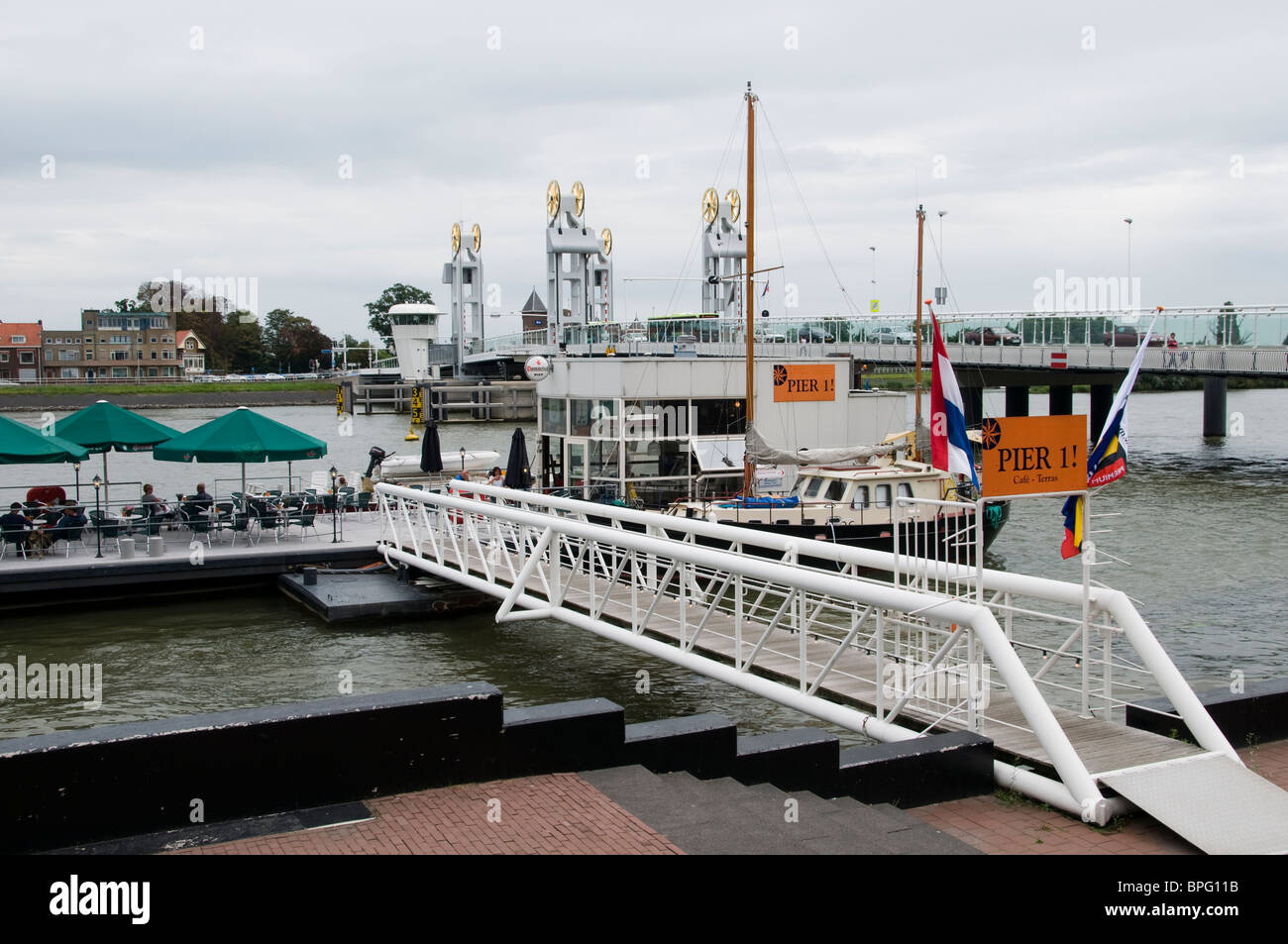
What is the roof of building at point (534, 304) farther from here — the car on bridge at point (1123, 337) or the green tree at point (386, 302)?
the car on bridge at point (1123, 337)

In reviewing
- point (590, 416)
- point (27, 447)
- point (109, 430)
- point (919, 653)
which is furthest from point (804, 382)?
point (919, 653)

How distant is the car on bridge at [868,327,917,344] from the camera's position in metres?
60.8

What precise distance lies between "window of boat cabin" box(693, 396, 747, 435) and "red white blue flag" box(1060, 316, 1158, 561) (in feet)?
Answer: 57.7

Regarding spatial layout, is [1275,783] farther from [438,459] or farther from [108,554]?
[438,459]

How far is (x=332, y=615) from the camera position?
20156 millimetres

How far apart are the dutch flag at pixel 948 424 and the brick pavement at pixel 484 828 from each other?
13.5 ft

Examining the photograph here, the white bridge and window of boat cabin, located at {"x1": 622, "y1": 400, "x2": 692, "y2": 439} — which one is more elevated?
window of boat cabin, located at {"x1": 622, "y1": 400, "x2": 692, "y2": 439}

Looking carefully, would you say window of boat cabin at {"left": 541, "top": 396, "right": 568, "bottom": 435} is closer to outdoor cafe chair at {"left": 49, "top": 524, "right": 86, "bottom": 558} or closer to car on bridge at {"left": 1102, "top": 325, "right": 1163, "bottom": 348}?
outdoor cafe chair at {"left": 49, "top": 524, "right": 86, "bottom": 558}

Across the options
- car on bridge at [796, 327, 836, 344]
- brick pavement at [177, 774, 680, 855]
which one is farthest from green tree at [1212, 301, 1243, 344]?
brick pavement at [177, 774, 680, 855]

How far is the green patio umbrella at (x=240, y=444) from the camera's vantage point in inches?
900
